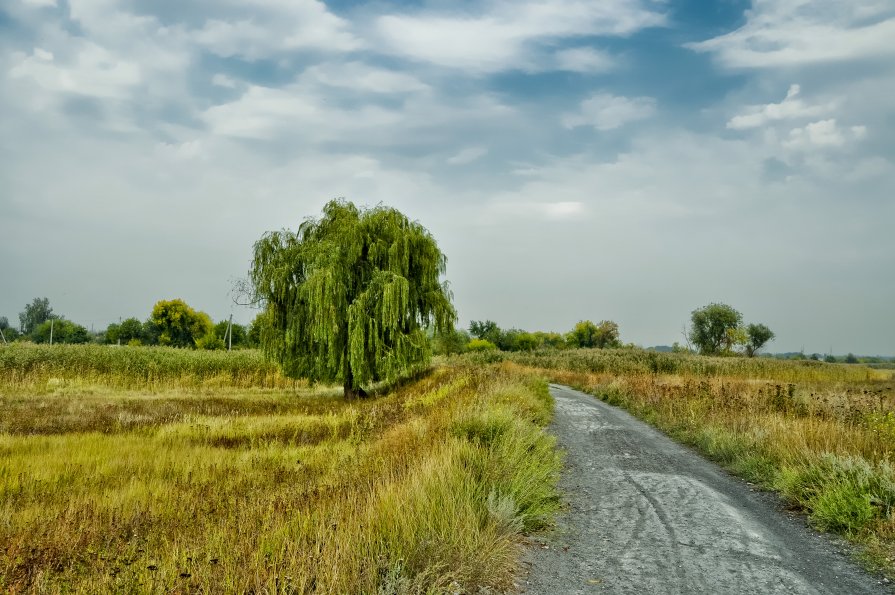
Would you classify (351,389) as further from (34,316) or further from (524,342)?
(34,316)

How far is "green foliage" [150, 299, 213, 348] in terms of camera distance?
92.5 metres

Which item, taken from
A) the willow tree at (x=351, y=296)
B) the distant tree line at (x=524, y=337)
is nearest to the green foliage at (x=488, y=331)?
the distant tree line at (x=524, y=337)

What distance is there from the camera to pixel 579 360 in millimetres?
46625

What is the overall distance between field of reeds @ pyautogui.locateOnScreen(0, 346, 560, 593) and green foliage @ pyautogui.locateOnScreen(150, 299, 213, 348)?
80.3 meters

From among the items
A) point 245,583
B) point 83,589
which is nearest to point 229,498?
point 83,589

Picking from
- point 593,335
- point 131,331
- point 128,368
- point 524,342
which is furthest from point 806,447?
point 131,331

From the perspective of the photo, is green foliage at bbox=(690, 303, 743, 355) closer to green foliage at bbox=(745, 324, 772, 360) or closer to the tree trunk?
green foliage at bbox=(745, 324, 772, 360)

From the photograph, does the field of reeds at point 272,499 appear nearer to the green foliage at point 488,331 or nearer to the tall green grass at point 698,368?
the tall green grass at point 698,368

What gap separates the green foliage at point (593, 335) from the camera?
96.0m

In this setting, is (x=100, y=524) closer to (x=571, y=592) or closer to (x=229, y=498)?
(x=229, y=498)

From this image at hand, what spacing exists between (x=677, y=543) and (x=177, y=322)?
328ft

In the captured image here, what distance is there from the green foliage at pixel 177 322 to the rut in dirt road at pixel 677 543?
94.2m

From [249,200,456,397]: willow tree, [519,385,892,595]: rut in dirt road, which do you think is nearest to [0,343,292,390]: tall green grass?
[249,200,456,397]: willow tree

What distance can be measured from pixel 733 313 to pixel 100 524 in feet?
296
